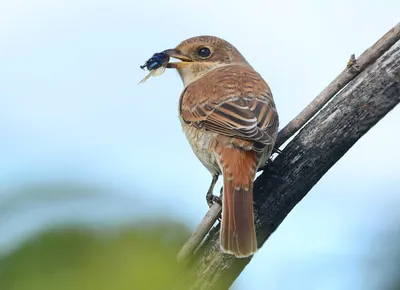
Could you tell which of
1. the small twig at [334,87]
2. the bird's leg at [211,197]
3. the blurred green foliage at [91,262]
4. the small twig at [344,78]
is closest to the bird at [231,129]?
the bird's leg at [211,197]

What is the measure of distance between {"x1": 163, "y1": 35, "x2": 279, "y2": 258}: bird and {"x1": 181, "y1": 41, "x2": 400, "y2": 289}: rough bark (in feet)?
0.32

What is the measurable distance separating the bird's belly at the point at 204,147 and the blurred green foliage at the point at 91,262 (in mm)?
3697

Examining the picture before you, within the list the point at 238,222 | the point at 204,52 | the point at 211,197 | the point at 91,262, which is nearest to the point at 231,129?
the point at 211,197

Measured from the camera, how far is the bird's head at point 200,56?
6125 millimetres

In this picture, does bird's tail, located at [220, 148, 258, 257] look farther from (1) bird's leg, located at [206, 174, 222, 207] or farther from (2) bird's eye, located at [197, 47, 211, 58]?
(2) bird's eye, located at [197, 47, 211, 58]

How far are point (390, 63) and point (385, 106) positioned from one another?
215mm

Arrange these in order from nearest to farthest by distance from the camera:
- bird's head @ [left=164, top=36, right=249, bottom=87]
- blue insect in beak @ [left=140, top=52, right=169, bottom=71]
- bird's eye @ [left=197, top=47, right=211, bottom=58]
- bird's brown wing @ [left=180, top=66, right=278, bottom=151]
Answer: bird's brown wing @ [left=180, top=66, right=278, bottom=151], blue insect in beak @ [left=140, top=52, right=169, bottom=71], bird's head @ [left=164, top=36, right=249, bottom=87], bird's eye @ [left=197, top=47, right=211, bottom=58]

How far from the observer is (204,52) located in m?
6.33

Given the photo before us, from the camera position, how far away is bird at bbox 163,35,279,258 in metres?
3.44

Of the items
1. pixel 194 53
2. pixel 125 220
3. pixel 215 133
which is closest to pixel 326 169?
pixel 215 133

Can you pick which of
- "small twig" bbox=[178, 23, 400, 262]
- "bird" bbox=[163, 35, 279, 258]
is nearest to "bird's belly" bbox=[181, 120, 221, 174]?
"bird" bbox=[163, 35, 279, 258]

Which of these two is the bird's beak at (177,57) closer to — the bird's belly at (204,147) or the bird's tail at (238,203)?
the bird's belly at (204,147)

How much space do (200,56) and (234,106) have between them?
1.71 m

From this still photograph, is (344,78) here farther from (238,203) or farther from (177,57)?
(177,57)
